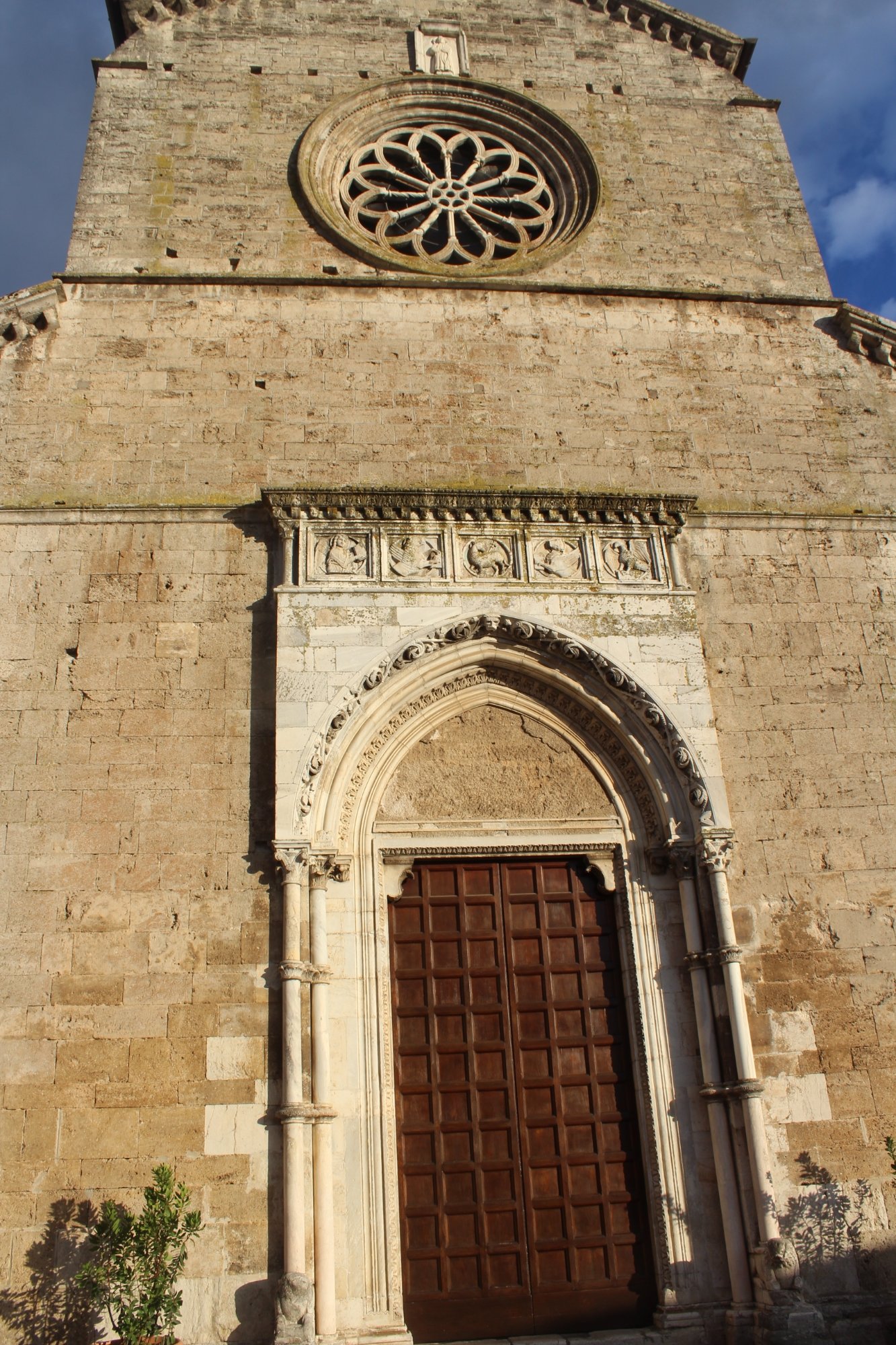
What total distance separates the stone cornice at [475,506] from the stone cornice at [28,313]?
8.63 ft

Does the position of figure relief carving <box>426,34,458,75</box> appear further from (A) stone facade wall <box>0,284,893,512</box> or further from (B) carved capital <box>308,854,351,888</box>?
(B) carved capital <box>308,854,351,888</box>

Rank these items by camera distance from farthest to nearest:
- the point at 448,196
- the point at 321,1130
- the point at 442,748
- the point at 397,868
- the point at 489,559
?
1. the point at 448,196
2. the point at 489,559
3. the point at 442,748
4. the point at 397,868
5. the point at 321,1130

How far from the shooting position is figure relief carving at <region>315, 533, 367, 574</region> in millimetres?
8141

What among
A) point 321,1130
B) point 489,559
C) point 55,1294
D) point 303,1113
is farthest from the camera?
point 489,559

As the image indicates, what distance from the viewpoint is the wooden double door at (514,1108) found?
6.86 m

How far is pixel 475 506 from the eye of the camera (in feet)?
27.6

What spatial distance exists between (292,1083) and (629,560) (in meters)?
4.47

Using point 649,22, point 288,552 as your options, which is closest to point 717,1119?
point 288,552

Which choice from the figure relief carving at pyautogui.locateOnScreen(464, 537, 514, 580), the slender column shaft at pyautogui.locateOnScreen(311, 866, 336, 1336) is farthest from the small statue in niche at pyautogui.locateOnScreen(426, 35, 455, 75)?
the slender column shaft at pyautogui.locateOnScreen(311, 866, 336, 1336)

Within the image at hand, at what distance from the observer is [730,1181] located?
6.86 meters

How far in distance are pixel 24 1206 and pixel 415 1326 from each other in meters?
2.42

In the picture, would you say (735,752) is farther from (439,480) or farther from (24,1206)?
(24,1206)

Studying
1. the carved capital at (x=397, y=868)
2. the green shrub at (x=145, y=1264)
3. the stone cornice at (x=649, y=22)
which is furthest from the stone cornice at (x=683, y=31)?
the green shrub at (x=145, y=1264)

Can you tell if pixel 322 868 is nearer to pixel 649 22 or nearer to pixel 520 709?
pixel 520 709
